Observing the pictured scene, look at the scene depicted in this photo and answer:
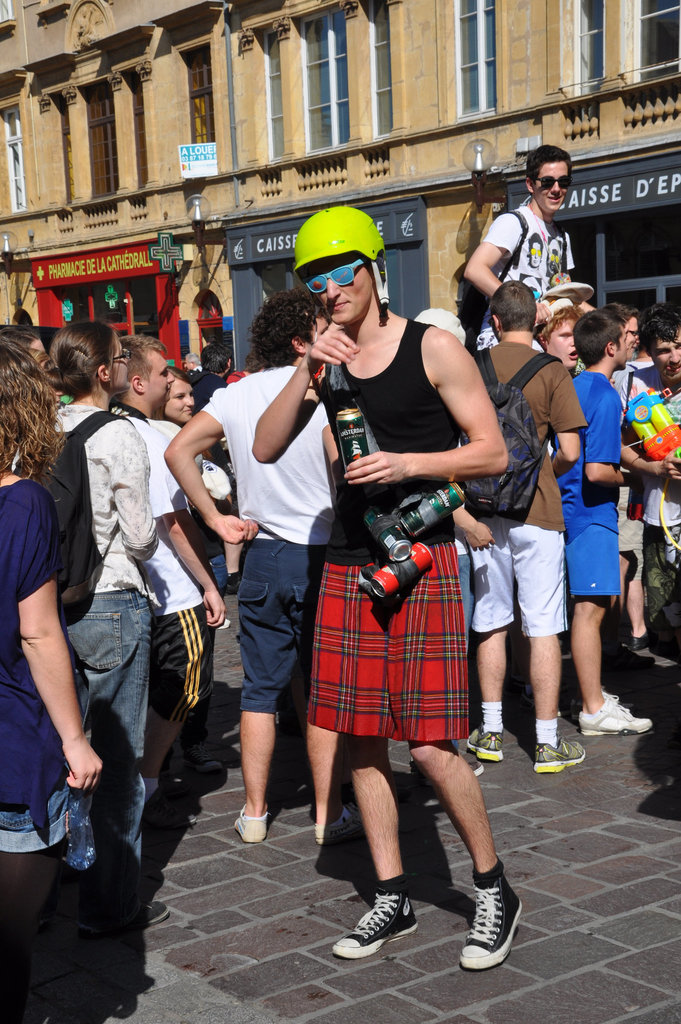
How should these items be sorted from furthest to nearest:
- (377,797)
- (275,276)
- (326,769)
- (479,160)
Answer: (275,276)
(479,160)
(326,769)
(377,797)

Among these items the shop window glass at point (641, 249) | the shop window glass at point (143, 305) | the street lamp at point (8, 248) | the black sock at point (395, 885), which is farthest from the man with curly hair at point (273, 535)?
the street lamp at point (8, 248)

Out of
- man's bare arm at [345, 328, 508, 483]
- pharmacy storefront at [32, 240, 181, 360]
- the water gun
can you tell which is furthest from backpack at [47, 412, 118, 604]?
pharmacy storefront at [32, 240, 181, 360]

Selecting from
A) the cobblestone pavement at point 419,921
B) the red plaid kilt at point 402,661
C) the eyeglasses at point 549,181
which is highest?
the eyeglasses at point 549,181

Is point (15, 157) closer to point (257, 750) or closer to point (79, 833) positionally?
point (257, 750)

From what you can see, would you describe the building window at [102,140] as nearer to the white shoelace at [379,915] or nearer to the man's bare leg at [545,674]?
the man's bare leg at [545,674]

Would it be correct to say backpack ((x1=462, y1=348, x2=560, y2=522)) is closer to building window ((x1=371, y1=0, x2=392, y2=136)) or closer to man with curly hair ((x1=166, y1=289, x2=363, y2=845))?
man with curly hair ((x1=166, y1=289, x2=363, y2=845))

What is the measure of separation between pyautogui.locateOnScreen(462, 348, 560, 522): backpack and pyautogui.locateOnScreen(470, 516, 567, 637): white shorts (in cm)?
11

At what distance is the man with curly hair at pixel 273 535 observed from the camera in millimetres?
4695

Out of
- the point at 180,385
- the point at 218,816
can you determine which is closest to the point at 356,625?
the point at 218,816

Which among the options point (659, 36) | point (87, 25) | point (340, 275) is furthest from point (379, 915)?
point (87, 25)

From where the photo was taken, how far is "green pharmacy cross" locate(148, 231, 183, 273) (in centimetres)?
2389

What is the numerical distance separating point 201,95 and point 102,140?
3898 millimetres

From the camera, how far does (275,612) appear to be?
4.75 meters

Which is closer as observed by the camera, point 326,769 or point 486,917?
point 486,917
